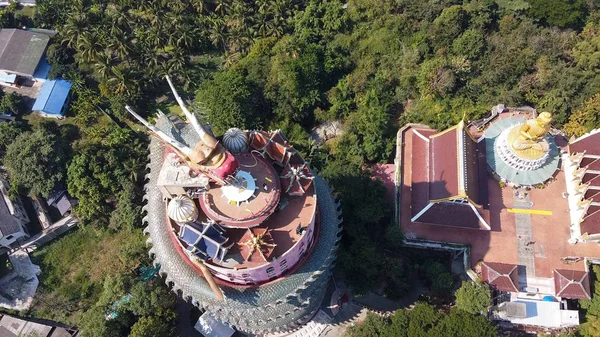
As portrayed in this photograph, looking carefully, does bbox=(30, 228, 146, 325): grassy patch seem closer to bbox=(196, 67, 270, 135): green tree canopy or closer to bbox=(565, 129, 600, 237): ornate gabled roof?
bbox=(196, 67, 270, 135): green tree canopy

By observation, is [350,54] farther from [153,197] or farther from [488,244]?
[153,197]

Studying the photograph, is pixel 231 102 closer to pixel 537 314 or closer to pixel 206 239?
pixel 206 239

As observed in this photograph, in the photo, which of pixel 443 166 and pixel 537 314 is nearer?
pixel 537 314

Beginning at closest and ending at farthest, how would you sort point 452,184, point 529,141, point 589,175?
point 589,175
point 452,184
point 529,141

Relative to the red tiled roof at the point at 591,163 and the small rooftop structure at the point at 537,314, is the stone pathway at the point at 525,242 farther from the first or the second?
the red tiled roof at the point at 591,163

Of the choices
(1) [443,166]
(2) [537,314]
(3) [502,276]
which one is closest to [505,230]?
(3) [502,276]

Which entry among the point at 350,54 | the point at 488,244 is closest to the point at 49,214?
the point at 350,54
